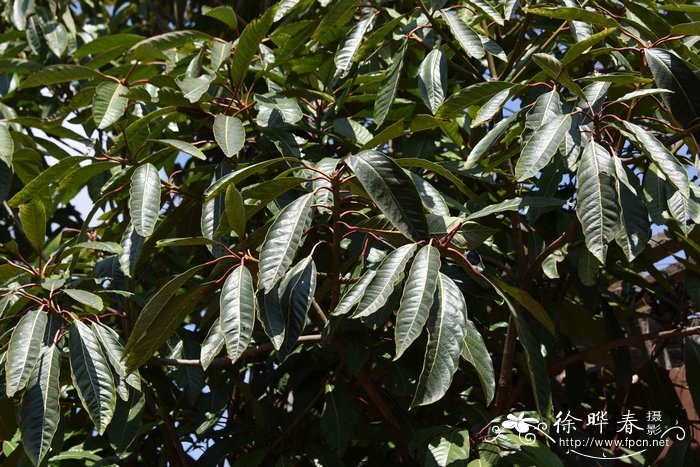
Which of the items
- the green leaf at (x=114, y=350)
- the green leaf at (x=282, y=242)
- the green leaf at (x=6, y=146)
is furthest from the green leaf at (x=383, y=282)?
the green leaf at (x=6, y=146)

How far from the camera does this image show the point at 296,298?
1.57 metres

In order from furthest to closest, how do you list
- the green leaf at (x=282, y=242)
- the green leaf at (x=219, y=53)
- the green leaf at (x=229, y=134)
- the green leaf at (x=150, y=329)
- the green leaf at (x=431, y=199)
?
1. the green leaf at (x=219, y=53)
2. the green leaf at (x=229, y=134)
3. the green leaf at (x=431, y=199)
4. the green leaf at (x=150, y=329)
5. the green leaf at (x=282, y=242)

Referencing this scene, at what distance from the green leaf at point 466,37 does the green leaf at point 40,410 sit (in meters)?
1.05

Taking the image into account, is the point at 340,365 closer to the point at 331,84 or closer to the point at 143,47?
the point at 331,84

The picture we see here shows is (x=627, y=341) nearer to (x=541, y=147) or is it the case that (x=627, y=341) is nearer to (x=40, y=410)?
(x=541, y=147)

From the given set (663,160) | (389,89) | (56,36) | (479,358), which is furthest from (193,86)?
(56,36)

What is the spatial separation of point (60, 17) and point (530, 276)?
2.10 metres

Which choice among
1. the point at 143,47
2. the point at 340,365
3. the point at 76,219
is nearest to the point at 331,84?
the point at 143,47

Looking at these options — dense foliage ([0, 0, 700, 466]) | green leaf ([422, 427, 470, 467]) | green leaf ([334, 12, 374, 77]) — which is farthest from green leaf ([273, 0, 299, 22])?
green leaf ([422, 427, 470, 467])

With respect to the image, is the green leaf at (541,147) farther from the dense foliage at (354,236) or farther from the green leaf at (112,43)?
the green leaf at (112,43)

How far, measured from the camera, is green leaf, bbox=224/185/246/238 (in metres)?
1.58

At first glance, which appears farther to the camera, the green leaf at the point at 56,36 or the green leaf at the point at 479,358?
the green leaf at the point at 56,36

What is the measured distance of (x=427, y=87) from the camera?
1.93 meters

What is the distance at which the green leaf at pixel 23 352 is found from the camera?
1.54 m
